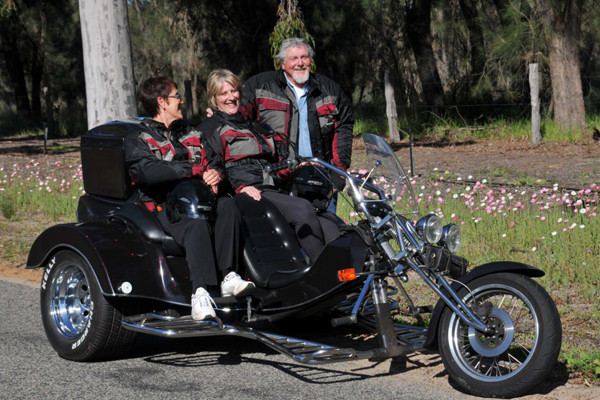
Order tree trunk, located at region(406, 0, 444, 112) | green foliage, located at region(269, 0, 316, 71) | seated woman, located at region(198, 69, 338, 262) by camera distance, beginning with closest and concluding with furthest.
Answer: seated woman, located at region(198, 69, 338, 262), green foliage, located at region(269, 0, 316, 71), tree trunk, located at region(406, 0, 444, 112)

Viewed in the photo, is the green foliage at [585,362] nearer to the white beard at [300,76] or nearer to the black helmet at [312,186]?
the black helmet at [312,186]

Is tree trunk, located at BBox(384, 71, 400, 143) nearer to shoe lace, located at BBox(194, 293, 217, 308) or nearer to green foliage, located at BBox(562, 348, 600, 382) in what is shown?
green foliage, located at BBox(562, 348, 600, 382)

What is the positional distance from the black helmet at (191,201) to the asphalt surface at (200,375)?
2.99 ft

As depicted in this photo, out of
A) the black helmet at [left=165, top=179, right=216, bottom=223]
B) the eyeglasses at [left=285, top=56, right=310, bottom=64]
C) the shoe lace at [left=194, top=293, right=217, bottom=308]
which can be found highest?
the eyeglasses at [left=285, top=56, right=310, bottom=64]

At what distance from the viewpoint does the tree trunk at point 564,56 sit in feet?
60.8

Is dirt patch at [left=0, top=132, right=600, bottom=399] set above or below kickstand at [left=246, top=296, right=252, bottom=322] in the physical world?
above

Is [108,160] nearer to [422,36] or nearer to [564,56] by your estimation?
[564,56]

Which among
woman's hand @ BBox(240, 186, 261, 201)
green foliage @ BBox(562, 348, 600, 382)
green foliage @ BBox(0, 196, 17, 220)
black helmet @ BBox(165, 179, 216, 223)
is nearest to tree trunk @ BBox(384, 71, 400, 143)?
green foliage @ BBox(0, 196, 17, 220)

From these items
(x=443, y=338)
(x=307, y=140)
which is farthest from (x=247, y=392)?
(x=307, y=140)

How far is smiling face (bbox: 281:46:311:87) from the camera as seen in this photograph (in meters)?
6.54

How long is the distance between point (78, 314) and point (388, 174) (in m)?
2.19

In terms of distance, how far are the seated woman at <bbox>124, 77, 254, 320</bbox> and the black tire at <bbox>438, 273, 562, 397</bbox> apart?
1283 mm

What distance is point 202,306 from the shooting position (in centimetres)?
532

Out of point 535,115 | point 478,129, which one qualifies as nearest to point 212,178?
point 535,115
